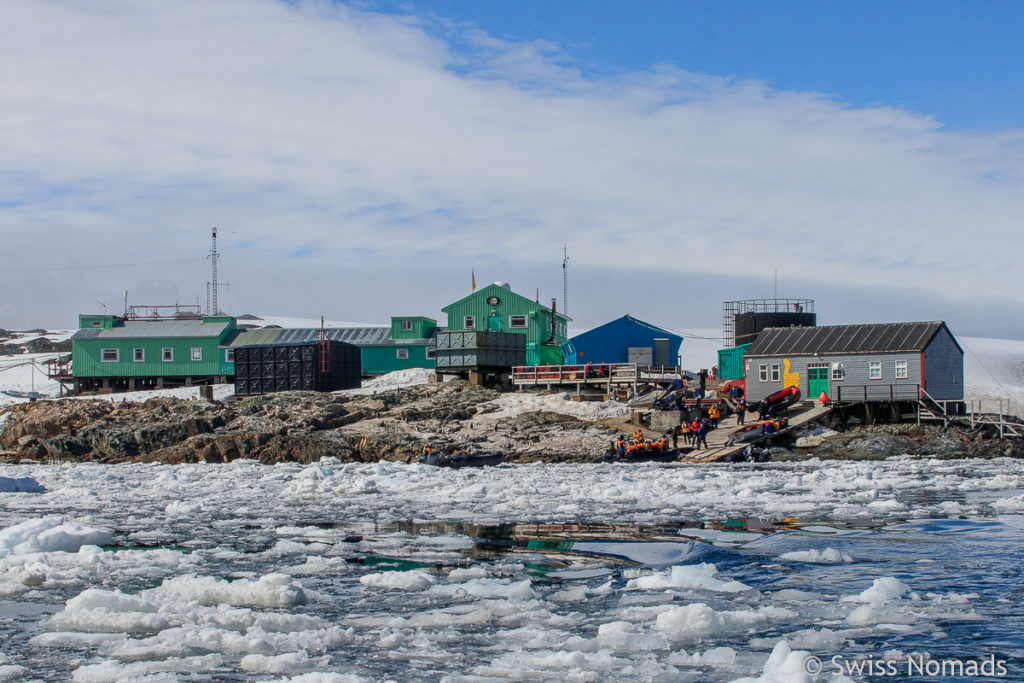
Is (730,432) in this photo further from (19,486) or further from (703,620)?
(703,620)

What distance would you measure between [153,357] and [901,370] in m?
45.3

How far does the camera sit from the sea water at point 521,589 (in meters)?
7.38

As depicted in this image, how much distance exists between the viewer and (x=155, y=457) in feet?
116

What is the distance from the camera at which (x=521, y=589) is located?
9.77 meters

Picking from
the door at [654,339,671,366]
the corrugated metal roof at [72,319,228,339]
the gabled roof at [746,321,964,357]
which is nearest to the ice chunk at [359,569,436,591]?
the gabled roof at [746,321,964,357]

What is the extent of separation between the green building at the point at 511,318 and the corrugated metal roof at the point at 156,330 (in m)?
16.2

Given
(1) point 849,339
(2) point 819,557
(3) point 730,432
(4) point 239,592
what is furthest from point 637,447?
(4) point 239,592

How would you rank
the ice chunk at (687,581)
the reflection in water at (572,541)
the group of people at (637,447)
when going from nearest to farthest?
the ice chunk at (687,581) < the reflection in water at (572,541) < the group of people at (637,447)

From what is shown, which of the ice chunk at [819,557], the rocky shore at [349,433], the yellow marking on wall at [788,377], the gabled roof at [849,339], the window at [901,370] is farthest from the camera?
the yellow marking on wall at [788,377]

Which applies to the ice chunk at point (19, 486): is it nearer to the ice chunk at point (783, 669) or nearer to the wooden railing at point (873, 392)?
the ice chunk at point (783, 669)

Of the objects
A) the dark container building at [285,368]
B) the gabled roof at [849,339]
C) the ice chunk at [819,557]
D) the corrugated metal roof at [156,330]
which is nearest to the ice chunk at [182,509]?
the ice chunk at [819,557]

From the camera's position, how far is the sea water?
738cm

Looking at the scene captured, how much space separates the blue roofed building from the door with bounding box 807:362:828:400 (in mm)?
14010

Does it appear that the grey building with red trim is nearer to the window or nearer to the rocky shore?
the window
